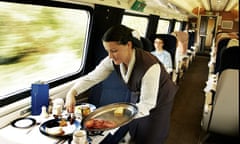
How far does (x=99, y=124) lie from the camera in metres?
1.74

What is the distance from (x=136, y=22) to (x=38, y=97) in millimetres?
2860

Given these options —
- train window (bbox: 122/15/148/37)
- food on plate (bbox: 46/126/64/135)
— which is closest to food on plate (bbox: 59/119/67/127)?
food on plate (bbox: 46/126/64/135)

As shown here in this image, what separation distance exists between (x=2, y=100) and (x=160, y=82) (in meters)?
1.13

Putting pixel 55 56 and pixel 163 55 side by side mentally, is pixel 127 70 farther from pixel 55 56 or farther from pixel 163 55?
pixel 163 55

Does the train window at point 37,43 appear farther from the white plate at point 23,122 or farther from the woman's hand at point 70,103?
the woman's hand at point 70,103

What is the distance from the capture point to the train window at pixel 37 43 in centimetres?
186

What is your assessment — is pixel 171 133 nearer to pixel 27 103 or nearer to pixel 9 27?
pixel 27 103

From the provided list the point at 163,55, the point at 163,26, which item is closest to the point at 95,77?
the point at 163,55

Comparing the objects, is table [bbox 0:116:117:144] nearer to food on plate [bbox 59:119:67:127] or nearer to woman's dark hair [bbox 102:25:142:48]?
food on plate [bbox 59:119:67:127]

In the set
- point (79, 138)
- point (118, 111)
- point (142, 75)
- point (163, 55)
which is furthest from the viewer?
point (163, 55)

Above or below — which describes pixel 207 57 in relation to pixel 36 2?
below

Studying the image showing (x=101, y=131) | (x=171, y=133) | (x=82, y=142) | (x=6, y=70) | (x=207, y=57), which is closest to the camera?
(x=82, y=142)

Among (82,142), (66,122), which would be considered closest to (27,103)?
(66,122)

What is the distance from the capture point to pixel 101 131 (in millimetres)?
1772
